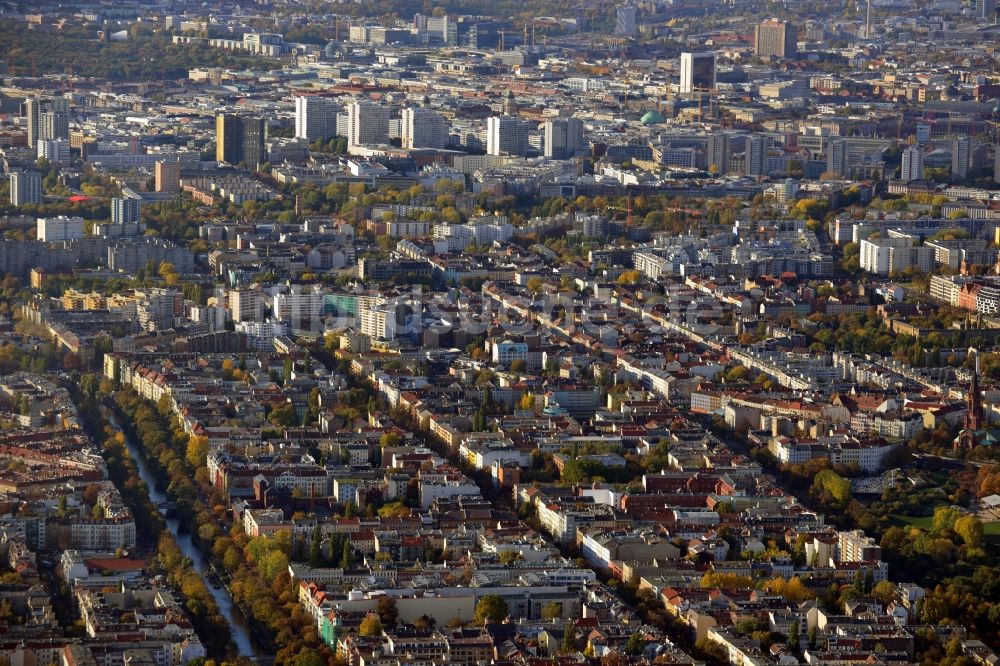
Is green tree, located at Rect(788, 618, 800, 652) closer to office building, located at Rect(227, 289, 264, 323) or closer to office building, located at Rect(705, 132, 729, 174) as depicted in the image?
office building, located at Rect(227, 289, 264, 323)

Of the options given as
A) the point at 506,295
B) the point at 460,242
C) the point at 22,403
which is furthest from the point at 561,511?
the point at 460,242

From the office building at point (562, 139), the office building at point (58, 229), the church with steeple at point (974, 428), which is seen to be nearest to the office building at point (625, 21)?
the office building at point (562, 139)

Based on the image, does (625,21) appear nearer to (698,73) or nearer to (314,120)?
(698,73)

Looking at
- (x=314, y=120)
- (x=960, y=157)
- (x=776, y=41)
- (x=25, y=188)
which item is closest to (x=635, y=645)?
(x=25, y=188)

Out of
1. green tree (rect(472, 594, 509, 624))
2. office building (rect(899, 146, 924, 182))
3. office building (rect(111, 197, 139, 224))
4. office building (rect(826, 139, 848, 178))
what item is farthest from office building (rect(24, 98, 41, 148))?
green tree (rect(472, 594, 509, 624))

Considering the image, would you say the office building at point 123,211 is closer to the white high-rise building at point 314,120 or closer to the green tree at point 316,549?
the white high-rise building at point 314,120
